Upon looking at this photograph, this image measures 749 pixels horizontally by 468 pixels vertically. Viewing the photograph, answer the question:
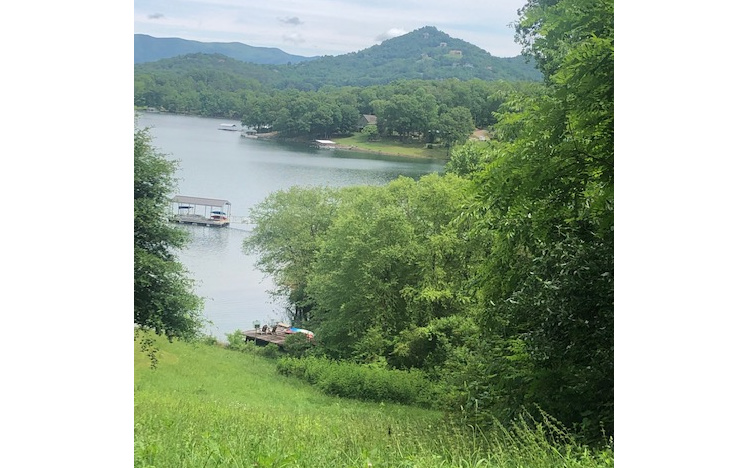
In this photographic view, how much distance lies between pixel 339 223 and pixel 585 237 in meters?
1.34

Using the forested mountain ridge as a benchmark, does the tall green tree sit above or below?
below

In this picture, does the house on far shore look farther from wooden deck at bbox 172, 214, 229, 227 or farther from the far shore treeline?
wooden deck at bbox 172, 214, 229, 227

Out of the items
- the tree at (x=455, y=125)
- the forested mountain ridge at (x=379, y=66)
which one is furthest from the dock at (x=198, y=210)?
the tree at (x=455, y=125)

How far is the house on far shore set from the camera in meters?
4.12

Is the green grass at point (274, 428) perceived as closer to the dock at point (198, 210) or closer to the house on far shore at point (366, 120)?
the dock at point (198, 210)

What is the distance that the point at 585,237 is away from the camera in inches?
139

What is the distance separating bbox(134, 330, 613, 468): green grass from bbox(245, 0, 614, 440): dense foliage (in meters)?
0.30

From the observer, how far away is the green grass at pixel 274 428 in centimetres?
302

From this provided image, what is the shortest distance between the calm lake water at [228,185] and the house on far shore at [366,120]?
1.00 ft

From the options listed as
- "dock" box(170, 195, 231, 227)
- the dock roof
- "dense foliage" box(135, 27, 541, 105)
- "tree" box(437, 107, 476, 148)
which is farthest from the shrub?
"tree" box(437, 107, 476, 148)

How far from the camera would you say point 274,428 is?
339 cm
